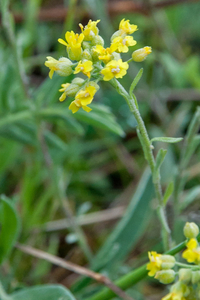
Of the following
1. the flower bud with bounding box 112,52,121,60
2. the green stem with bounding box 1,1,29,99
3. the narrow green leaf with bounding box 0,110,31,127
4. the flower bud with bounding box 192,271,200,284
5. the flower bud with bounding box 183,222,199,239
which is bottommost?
the flower bud with bounding box 192,271,200,284

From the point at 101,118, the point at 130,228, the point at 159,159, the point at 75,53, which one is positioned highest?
the point at 75,53

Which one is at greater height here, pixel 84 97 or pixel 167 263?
pixel 84 97

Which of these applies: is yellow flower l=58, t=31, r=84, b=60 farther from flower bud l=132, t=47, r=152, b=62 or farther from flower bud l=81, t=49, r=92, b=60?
flower bud l=132, t=47, r=152, b=62

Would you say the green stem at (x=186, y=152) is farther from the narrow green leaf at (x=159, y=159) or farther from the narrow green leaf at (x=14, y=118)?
the narrow green leaf at (x=14, y=118)

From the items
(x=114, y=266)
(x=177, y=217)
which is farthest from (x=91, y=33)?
(x=114, y=266)

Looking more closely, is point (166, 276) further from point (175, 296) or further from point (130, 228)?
point (130, 228)

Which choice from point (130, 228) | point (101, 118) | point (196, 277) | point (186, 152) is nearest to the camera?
point (196, 277)

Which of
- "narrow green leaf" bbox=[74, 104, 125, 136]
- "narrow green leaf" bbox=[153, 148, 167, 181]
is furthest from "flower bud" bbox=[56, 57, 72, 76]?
"narrow green leaf" bbox=[74, 104, 125, 136]

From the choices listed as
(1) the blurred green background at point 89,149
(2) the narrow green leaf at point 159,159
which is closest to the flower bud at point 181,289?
(2) the narrow green leaf at point 159,159

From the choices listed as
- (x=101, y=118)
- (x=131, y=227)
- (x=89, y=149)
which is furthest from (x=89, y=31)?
(x=89, y=149)
